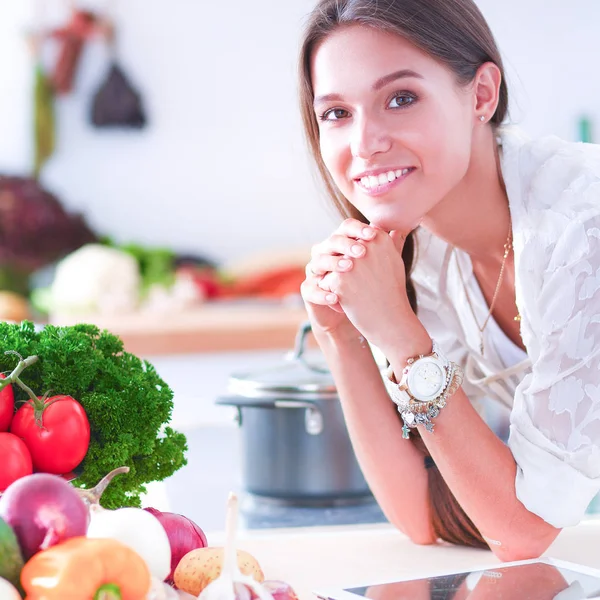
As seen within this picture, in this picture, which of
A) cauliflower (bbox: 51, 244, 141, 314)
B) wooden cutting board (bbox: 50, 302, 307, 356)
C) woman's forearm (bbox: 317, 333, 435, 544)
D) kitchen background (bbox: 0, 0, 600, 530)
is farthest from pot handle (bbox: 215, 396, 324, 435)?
kitchen background (bbox: 0, 0, 600, 530)

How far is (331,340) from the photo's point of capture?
1.26m

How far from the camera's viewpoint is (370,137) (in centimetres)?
108

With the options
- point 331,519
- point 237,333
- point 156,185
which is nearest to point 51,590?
point 331,519

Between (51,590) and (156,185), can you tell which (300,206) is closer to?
(156,185)

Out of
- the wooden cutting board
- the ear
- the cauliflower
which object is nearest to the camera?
the ear

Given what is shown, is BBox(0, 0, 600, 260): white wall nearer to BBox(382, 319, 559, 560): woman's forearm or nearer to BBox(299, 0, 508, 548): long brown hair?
BBox(299, 0, 508, 548): long brown hair

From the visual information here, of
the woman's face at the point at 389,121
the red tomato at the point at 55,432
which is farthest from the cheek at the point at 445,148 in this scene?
the red tomato at the point at 55,432

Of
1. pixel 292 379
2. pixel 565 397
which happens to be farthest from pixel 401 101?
pixel 292 379

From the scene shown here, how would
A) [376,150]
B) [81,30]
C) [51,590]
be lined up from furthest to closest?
[81,30]
[376,150]
[51,590]

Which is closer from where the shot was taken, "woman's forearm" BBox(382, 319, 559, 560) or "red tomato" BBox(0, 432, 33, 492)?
"red tomato" BBox(0, 432, 33, 492)

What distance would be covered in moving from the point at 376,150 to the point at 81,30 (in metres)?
3.41

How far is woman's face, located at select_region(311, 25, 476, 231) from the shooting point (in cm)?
108

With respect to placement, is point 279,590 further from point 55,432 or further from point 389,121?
point 389,121

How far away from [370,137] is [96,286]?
2.51 meters
